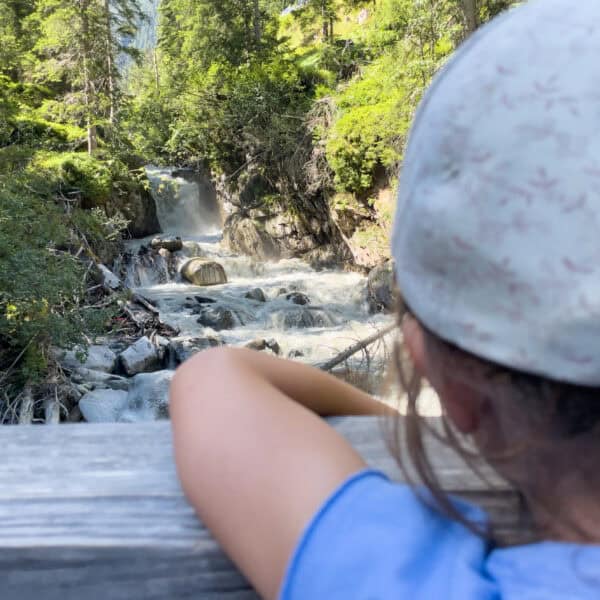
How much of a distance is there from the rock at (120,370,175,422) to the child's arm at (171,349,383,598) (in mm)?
5851

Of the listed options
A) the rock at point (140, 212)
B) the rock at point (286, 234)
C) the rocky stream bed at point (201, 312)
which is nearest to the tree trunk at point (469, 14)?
the rocky stream bed at point (201, 312)

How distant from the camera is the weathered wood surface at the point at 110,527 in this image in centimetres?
52

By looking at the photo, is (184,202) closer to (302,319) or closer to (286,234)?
(286,234)

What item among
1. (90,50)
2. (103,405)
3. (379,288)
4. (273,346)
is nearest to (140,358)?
(103,405)

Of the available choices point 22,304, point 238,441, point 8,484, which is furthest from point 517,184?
point 22,304

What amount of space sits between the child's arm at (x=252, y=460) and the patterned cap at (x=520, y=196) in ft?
0.58

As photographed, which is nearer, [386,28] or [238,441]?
[238,441]

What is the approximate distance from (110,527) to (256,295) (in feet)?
37.4

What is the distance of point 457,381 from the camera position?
1.67 ft

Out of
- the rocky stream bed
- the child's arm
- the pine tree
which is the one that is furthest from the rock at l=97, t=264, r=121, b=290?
the child's arm

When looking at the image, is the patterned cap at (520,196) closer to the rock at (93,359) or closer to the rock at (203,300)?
the rock at (93,359)

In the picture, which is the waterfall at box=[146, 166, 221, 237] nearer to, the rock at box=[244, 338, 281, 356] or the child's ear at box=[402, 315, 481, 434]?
the rock at box=[244, 338, 281, 356]

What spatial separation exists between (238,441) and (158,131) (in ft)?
61.1

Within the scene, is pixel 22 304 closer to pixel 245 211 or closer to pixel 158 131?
pixel 245 211
